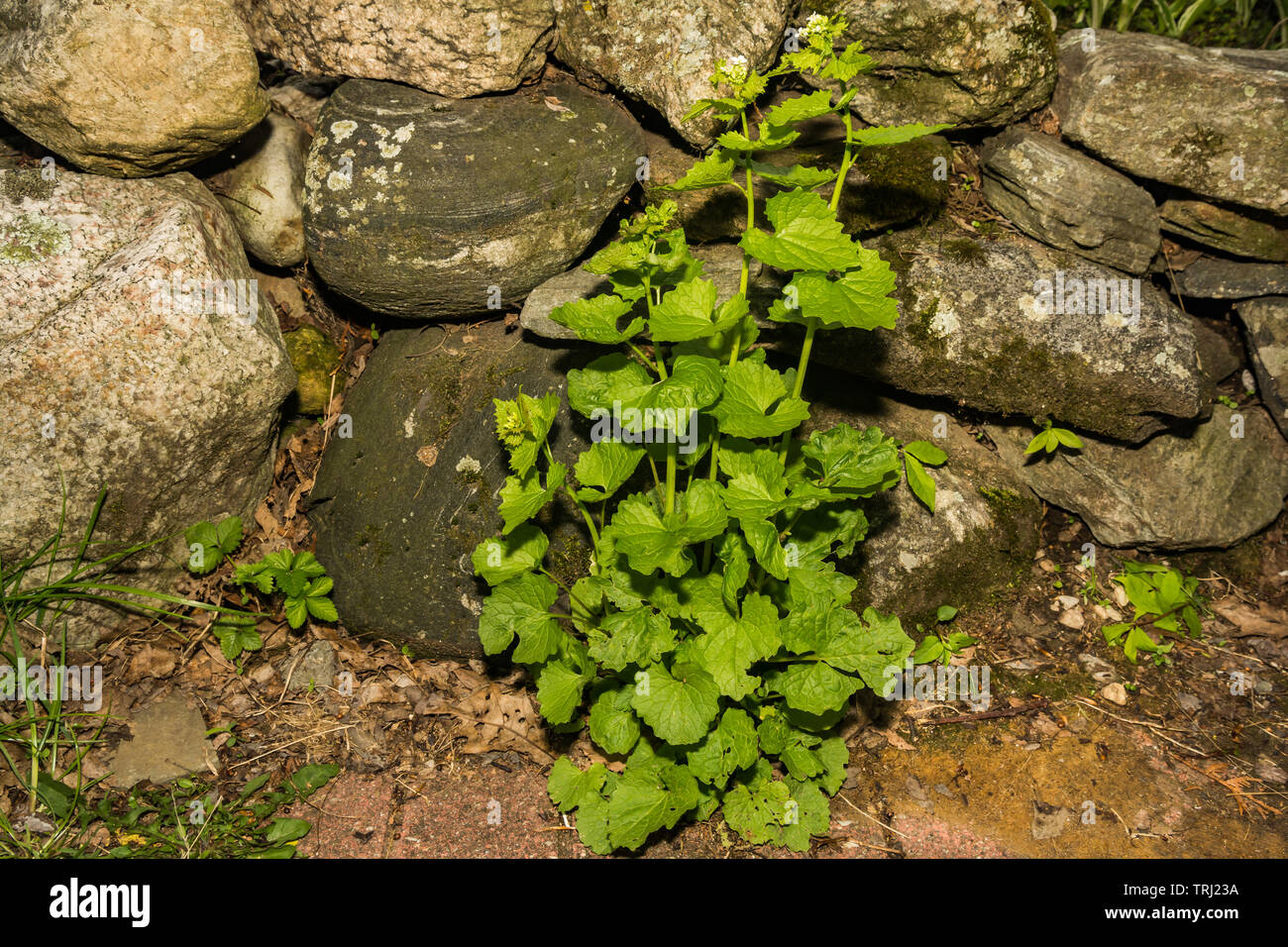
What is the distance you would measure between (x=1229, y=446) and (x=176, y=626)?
4939 millimetres

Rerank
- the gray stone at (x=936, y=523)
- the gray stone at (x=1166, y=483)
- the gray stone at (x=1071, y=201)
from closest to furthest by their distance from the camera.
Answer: the gray stone at (x=936, y=523), the gray stone at (x=1071, y=201), the gray stone at (x=1166, y=483)

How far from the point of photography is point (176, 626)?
11.8ft

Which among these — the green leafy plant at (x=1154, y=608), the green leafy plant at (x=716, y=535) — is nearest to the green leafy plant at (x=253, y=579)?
the green leafy plant at (x=716, y=535)

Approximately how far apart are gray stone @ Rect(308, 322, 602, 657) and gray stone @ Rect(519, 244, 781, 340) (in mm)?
150

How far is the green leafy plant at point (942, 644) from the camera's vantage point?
3639 millimetres

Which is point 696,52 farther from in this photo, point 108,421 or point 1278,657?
point 1278,657

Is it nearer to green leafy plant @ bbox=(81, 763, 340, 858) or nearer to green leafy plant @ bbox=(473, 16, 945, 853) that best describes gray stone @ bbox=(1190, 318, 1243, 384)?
green leafy plant @ bbox=(473, 16, 945, 853)

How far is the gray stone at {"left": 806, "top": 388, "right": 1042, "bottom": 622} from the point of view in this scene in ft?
12.0

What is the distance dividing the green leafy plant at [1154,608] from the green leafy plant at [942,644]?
734 mm

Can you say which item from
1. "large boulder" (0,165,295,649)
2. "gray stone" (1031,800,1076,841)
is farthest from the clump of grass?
"gray stone" (1031,800,1076,841)

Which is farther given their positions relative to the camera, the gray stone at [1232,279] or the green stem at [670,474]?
the gray stone at [1232,279]

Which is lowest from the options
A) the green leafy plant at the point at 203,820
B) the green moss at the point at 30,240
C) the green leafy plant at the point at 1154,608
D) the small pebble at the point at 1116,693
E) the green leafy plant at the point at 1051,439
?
the green leafy plant at the point at 203,820

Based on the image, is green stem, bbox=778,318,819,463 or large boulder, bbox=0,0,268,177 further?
large boulder, bbox=0,0,268,177

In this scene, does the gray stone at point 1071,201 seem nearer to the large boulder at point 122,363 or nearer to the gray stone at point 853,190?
the gray stone at point 853,190
